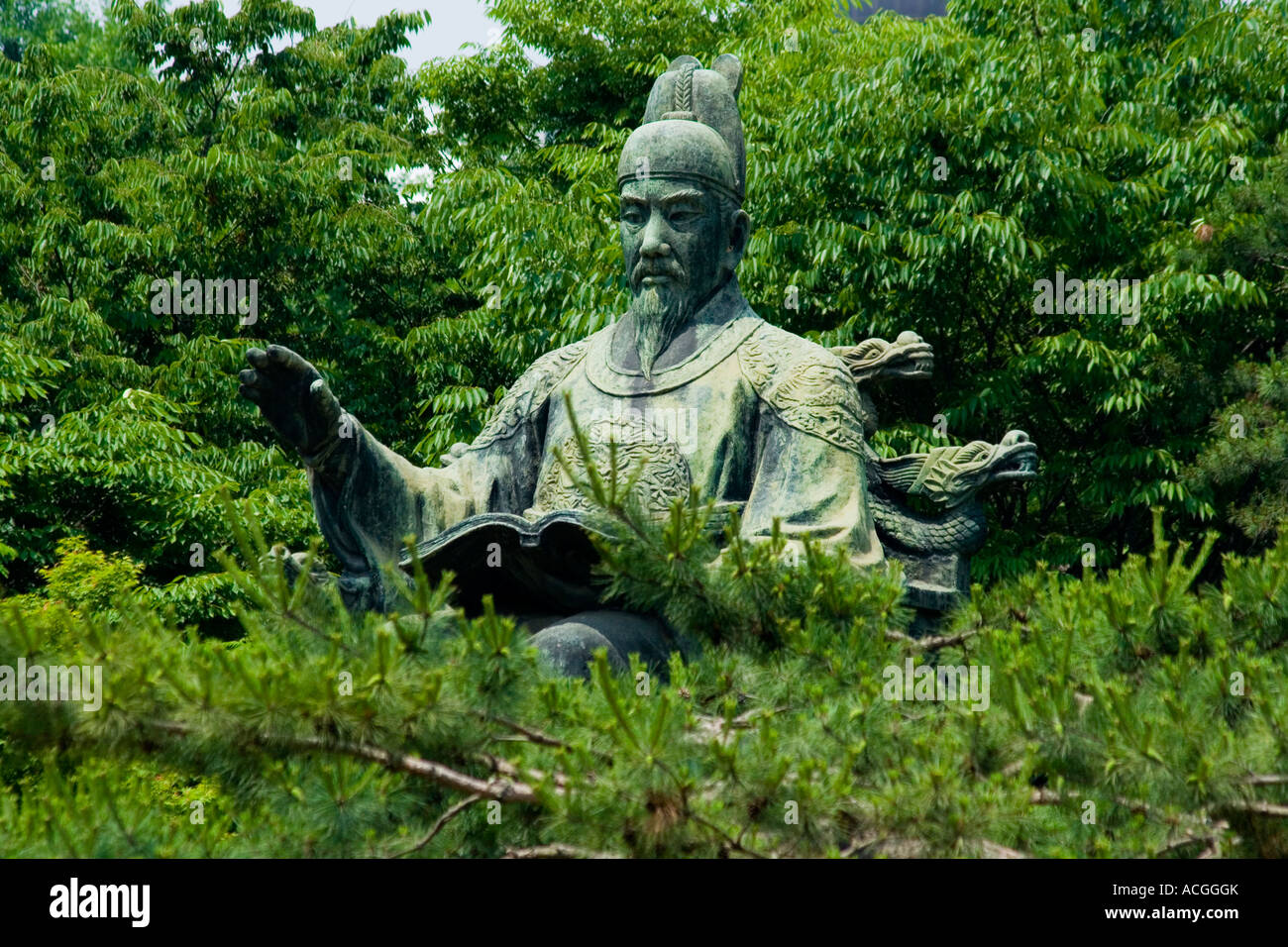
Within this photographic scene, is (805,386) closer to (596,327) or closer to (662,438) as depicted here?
(662,438)

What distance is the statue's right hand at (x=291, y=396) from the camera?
536cm

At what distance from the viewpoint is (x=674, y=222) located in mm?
6465

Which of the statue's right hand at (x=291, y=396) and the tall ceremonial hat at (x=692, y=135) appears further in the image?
the tall ceremonial hat at (x=692, y=135)

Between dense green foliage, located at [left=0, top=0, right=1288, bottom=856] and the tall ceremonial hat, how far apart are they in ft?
6.62

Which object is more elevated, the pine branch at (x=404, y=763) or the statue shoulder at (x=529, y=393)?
the statue shoulder at (x=529, y=393)

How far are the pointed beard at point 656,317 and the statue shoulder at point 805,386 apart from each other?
292mm

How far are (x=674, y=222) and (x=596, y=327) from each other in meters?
5.05

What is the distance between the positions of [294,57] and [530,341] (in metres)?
6.67

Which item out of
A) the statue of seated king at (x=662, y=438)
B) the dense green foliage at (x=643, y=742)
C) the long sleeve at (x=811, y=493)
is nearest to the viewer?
the dense green foliage at (x=643, y=742)

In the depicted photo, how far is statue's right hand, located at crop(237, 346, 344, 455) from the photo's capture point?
5355 millimetres

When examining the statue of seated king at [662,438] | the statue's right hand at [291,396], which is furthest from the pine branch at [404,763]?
the statue's right hand at [291,396]

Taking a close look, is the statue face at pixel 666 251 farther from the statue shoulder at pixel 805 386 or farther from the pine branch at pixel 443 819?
the pine branch at pixel 443 819

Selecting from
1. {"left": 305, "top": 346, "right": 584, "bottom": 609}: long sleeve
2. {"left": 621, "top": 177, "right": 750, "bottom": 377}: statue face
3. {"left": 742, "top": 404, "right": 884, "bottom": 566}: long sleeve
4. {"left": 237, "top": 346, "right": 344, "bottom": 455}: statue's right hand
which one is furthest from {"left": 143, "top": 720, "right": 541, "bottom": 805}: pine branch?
{"left": 621, "top": 177, "right": 750, "bottom": 377}: statue face

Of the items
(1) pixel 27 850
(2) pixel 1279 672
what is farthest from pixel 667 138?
(1) pixel 27 850
